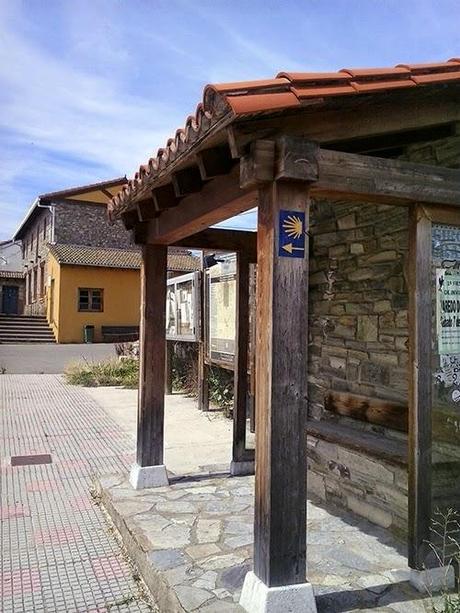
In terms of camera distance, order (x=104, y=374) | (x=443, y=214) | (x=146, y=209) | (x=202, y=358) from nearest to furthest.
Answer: (x=443, y=214) < (x=146, y=209) < (x=202, y=358) < (x=104, y=374)

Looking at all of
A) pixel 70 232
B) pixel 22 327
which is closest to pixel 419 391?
pixel 22 327

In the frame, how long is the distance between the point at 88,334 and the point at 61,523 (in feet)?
63.9

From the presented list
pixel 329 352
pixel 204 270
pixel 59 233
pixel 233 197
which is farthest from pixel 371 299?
pixel 59 233

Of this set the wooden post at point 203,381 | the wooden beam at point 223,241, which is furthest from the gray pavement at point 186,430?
the wooden beam at point 223,241

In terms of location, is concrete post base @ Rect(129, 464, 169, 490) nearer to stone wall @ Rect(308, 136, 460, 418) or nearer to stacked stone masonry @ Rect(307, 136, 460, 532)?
stacked stone masonry @ Rect(307, 136, 460, 532)

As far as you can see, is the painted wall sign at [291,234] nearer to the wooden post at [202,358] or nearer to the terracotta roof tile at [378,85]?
the terracotta roof tile at [378,85]

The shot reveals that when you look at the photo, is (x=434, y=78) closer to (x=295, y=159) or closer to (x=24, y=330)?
(x=295, y=159)

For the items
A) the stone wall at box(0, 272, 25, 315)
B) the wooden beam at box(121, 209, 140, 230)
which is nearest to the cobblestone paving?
the wooden beam at box(121, 209, 140, 230)

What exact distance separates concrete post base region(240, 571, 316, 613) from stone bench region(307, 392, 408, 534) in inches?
46.7

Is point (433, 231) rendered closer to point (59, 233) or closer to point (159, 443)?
point (159, 443)

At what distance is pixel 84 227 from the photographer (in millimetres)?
27422

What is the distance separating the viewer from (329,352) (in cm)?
454

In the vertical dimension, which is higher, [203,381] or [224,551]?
[203,381]

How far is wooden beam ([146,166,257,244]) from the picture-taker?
335 centimetres
